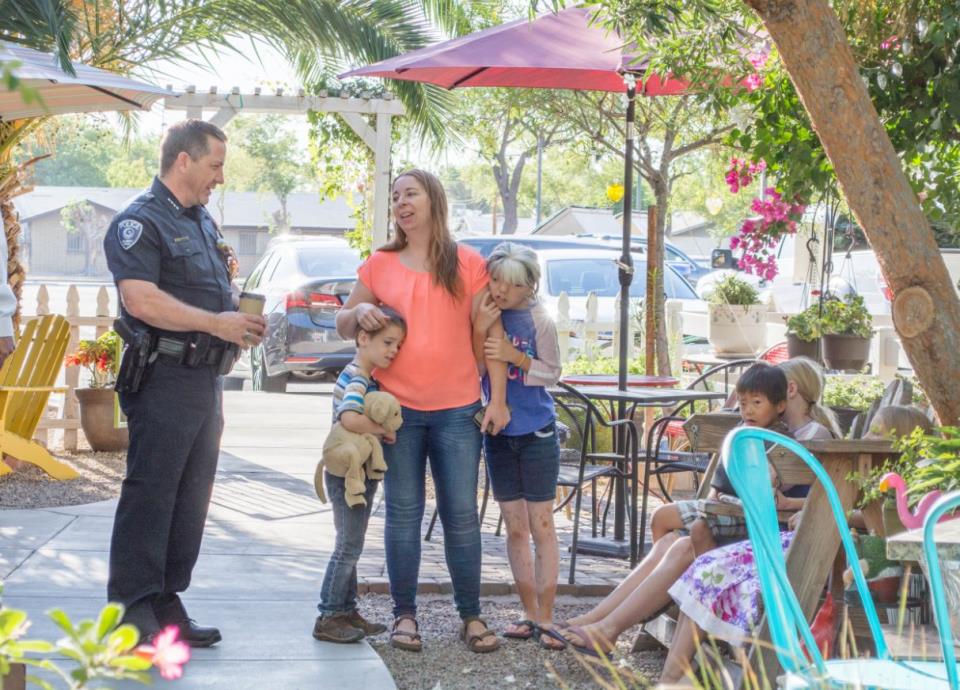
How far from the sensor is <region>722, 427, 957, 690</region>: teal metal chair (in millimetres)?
2617

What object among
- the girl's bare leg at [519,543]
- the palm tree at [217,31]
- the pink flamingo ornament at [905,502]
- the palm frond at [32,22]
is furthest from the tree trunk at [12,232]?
the pink flamingo ornament at [905,502]

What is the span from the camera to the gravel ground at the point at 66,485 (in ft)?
24.5

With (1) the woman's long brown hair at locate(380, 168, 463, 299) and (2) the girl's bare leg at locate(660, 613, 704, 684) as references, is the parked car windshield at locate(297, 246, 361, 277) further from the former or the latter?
(2) the girl's bare leg at locate(660, 613, 704, 684)

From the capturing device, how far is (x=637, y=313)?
1286 centimetres

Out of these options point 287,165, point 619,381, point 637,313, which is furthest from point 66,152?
point 619,381

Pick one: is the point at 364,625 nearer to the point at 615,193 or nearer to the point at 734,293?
the point at 615,193

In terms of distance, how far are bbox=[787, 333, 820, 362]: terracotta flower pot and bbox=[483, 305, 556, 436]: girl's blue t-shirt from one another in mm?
3279

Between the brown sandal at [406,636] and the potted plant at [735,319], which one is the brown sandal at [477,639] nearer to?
the brown sandal at [406,636]

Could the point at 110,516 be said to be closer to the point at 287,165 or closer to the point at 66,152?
the point at 287,165

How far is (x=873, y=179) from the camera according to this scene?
12.7 ft

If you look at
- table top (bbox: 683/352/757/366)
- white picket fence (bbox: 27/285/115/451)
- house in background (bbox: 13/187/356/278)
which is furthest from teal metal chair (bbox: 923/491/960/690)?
house in background (bbox: 13/187/356/278)

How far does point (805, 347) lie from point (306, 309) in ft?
21.2

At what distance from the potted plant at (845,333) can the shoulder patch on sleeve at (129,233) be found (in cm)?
461

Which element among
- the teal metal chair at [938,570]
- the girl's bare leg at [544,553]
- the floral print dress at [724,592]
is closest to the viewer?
the teal metal chair at [938,570]
